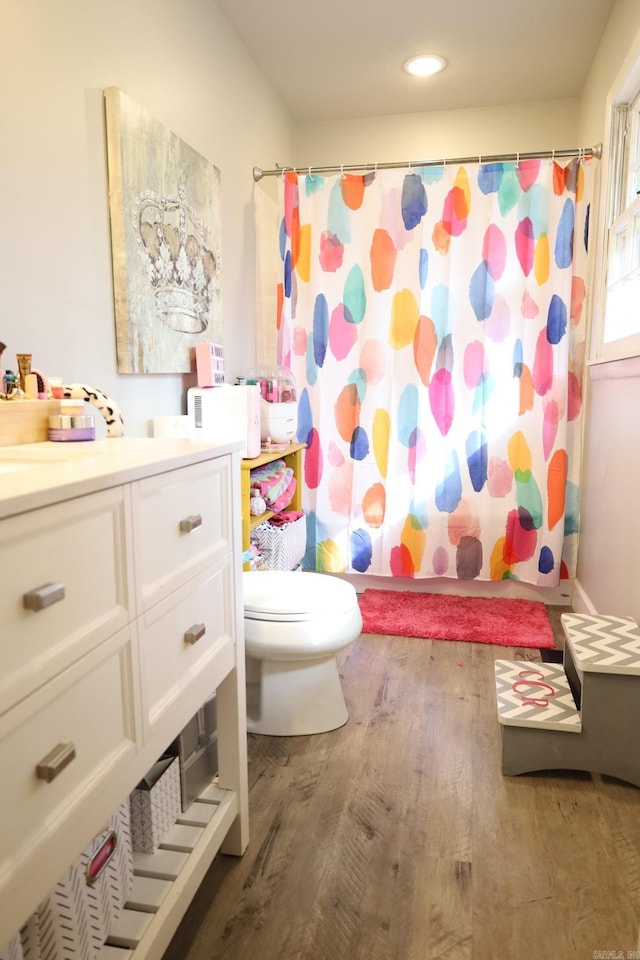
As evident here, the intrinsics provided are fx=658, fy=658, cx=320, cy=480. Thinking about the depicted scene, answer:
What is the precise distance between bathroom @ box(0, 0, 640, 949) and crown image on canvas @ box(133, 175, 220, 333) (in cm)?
16

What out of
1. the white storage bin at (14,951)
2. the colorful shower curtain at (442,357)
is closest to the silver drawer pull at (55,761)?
the white storage bin at (14,951)

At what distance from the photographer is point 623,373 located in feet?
6.95

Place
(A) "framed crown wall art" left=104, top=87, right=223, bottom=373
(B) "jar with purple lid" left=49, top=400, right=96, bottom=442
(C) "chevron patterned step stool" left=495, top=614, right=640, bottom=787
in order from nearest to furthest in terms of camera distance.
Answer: (B) "jar with purple lid" left=49, top=400, right=96, bottom=442 < (C) "chevron patterned step stool" left=495, top=614, right=640, bottom=787 < (A) "framed crown wall art" left=104, top=87, right=223, bottom=373

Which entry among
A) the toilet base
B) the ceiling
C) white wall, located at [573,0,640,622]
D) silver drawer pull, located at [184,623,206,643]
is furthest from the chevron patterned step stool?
the ceiling

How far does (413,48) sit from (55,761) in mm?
2790

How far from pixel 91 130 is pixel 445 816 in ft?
6.02

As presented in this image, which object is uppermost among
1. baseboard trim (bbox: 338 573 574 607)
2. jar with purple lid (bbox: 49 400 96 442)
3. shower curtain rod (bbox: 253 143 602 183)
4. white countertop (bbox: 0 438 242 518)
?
shower curtain rod (bbox: 253 143 602 183)

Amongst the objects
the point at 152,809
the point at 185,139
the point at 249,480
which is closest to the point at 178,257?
the point at 185,139

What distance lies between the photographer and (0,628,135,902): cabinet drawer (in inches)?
26.9

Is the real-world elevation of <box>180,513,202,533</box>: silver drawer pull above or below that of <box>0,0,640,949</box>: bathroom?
below

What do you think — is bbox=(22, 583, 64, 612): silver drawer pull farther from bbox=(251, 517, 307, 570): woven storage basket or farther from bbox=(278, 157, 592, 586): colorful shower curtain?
bbox=(278, 157, 592, 586): colorful shower curtain

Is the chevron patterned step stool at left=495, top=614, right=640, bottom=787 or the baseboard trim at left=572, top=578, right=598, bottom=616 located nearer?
the chevron patterned step stool at left=495, top=614, right=640, bottom=787

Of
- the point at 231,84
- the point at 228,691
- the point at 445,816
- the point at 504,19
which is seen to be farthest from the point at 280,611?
the point at 504,19

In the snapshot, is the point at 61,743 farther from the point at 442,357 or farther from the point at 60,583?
the point at 442,357
